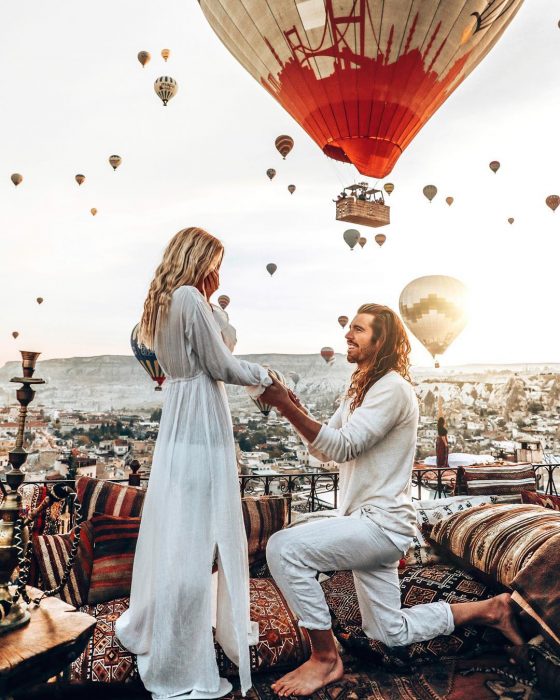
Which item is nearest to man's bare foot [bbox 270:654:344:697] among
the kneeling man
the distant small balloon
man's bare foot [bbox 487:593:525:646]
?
the kneeling man

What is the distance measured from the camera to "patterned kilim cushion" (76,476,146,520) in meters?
2.96

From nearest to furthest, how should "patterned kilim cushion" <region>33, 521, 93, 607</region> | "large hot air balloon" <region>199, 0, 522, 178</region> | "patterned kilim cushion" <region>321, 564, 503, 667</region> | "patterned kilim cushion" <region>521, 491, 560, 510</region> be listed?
1. "patterned kilim cushion" <region>321, 564, 503, 667</region>
2. "patterned kilim cushion" <region>33, 521, 93, 607</region>
3. "patterned kilim cushion" <region>521, 491, 560, 510</region>
4. "large hot air balloon" <region>199, 0, 522, 178</region>

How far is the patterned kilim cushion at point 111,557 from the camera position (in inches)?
101

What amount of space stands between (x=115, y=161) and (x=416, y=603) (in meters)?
11.8

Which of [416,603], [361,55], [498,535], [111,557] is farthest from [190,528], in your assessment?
[361,55]

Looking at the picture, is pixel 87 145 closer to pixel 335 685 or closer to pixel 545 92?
pixel 545 92

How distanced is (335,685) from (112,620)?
91 centimetres

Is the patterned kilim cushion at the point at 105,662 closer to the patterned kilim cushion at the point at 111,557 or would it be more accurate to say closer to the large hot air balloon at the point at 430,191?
the patterned kilim cushion at the point at 111,557

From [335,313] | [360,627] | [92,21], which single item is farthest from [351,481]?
[335,313]

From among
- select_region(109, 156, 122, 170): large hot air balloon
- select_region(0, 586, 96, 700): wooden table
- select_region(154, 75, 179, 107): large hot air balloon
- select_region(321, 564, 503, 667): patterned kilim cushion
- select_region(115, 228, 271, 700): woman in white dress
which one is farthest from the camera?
select_region(109, 156, 122, 170): large hot air balloon

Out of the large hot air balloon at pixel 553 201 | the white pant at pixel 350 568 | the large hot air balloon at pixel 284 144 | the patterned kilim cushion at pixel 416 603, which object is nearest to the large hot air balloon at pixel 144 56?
the large hot air balloon at pixel 284 144

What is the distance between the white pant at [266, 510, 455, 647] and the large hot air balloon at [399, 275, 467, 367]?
10700 millimetres

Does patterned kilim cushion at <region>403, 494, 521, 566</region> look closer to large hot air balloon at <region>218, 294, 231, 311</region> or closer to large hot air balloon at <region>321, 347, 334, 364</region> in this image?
large hot air balloon at <region>218, 294, 231, 311</region>

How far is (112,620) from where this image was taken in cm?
233
